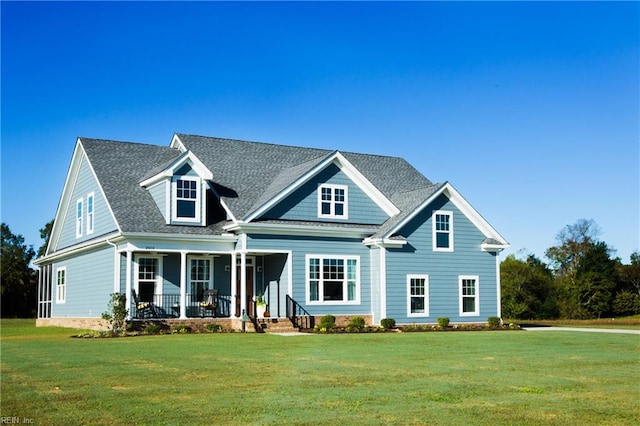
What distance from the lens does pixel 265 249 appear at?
28.2 meters

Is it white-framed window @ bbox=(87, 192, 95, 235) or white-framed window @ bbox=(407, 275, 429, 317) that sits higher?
white-framed window @ bbox=(87, 192, 95, 235)

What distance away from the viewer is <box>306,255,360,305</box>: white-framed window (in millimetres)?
29375

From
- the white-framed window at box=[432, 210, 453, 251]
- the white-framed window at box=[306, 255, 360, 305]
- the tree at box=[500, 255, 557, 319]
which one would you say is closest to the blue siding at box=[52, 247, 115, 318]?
the white-framed window at box=[306, 255, 360, 305]

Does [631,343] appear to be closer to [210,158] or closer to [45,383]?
[45,383]

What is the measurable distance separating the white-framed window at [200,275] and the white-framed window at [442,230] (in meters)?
9.70

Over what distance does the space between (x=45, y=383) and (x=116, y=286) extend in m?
16.2

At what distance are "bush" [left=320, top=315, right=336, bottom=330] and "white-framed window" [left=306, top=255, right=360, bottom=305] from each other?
1.34 m

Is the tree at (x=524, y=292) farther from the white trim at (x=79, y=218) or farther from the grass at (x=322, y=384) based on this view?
the grass at (x=322, y=384)

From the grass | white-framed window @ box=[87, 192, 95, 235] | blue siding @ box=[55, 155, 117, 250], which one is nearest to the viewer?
the grass

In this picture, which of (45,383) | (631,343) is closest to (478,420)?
(45,383)

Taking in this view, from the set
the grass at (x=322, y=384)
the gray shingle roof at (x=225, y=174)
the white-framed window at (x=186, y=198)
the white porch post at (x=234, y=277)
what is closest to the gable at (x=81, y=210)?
the gray shingle roof at (x=225, y=174)

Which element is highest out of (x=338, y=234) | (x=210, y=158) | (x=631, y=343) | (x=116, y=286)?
(x=210, y=158)

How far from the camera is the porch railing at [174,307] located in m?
27.8

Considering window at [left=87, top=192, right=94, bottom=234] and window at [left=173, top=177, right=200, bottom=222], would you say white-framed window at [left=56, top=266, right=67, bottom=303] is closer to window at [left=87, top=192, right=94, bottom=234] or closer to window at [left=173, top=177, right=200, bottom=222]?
window at [left=87, top=192, right=94, bottom=234]
